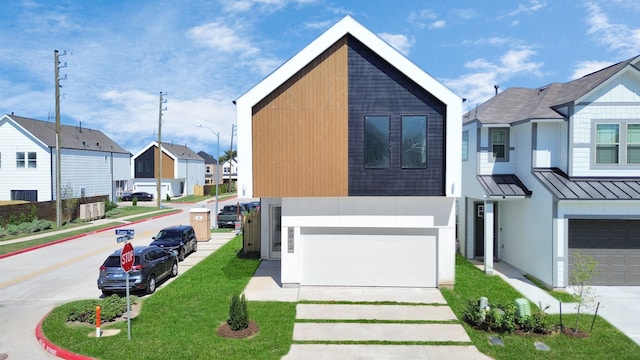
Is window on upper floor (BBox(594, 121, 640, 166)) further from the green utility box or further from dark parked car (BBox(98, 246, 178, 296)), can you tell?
dark parked car (BBox(98, 246, 178, 296))

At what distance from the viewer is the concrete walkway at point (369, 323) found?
394 inches

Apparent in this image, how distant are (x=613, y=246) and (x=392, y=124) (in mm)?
9657

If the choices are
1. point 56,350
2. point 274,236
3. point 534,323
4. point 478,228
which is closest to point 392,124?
point 534,323

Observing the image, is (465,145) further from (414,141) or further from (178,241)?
(178,241)

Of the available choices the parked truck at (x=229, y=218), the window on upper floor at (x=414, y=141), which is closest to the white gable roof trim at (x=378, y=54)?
the window on upper floor at (x=414, y=141)

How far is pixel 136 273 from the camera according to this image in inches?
553

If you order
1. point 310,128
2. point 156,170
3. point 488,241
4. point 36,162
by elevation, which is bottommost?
point 488,241

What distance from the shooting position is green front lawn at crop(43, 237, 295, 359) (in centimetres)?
979

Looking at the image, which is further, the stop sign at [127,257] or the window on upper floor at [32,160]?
the window on upper floor at [32,160]

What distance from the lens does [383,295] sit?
14328mm

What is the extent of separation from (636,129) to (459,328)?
11.1 meters

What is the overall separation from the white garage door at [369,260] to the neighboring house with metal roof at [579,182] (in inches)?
133

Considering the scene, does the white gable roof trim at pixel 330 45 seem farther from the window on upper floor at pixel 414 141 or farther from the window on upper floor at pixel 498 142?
the window on upper floor at pixel 498 142

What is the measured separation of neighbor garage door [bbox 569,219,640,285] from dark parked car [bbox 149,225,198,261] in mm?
16928
